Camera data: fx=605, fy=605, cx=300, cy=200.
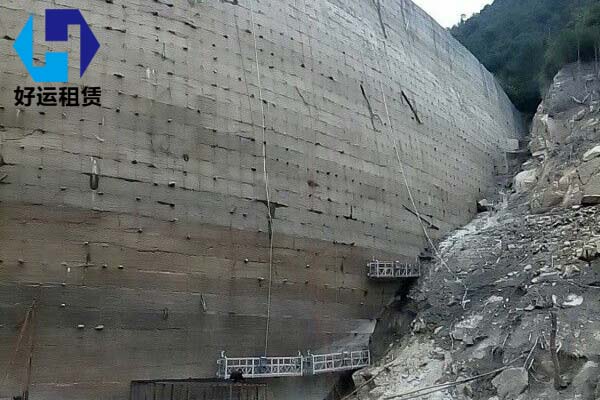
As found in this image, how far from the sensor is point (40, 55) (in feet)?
27.3

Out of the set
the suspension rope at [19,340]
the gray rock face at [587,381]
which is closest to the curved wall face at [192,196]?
the suspension rope at [19,340]

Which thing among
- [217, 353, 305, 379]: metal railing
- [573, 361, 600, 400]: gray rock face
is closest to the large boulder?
[573, 361, 600, 400]: gray rock face

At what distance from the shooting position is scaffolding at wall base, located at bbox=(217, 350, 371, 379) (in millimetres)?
9602

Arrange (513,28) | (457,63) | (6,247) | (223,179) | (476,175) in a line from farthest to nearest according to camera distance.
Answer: (513,28) → (457,63) → (476,175) → (223,179) → (6,247)

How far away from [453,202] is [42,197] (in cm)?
1237

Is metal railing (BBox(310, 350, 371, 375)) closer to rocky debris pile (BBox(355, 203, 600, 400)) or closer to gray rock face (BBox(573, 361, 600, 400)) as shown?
rocky debris pile (BBox(355, 203, 600, 400))

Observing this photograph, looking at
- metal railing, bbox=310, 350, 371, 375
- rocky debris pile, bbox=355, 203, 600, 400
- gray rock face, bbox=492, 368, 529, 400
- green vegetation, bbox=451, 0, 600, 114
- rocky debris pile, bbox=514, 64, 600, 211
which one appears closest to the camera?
gray rock face, bbox=492, 368, 529, 400

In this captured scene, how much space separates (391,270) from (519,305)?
3.22 meters

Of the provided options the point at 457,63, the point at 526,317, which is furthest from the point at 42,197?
the point at 457,63

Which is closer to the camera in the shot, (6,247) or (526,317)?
(6,247)

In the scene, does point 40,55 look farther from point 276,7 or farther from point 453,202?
point 453,202

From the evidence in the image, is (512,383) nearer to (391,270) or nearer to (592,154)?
(391,270)

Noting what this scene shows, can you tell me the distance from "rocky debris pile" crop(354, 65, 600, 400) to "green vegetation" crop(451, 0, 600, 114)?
8186 millimetres

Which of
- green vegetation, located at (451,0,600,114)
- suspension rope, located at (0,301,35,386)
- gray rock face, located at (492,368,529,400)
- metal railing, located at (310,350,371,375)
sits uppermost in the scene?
green vegetation, located at (451,0,600,114)
